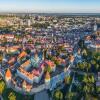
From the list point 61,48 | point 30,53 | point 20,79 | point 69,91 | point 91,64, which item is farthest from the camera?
point 61,48

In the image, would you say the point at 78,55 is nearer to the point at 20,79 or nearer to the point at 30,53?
the point at 30,53

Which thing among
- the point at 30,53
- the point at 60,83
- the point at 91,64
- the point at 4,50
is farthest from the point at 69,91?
the point at 4,50

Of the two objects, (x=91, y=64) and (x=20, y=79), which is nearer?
(x=20, y=79)

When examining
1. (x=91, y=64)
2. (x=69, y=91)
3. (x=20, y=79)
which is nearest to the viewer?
(x=69, y=91)

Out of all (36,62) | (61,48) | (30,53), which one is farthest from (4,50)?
(36,62)

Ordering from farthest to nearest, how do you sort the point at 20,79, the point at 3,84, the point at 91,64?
1. the point at 91,64
2. the point at 20,79
3. the point at 3,84

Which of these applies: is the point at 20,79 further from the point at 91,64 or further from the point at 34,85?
the point at 91,64

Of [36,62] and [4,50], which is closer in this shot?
[36,62]

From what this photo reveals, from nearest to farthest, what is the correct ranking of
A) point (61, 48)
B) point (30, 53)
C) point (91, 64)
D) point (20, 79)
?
point (20, 79), point (91, 64), point (30, 53), point (61, 48)
